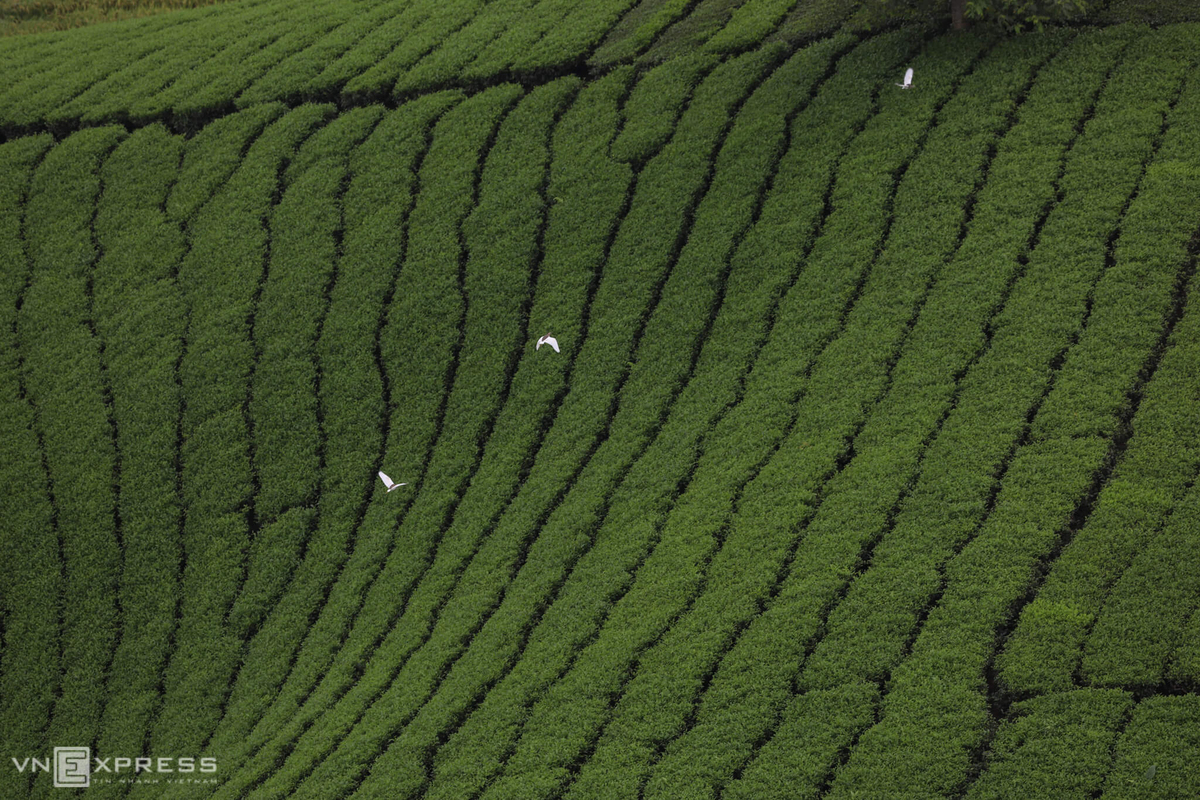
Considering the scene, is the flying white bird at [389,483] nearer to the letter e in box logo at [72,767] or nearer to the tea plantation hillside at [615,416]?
the tea plantation hillside at [615,416]

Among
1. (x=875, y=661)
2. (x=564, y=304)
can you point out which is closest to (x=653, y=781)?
(x=875, y=661)

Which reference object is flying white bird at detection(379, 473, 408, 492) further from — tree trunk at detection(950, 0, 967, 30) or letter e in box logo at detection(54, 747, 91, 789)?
tree trunk at detection(950, 0, 967, 30)

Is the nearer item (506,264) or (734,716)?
(734,716)

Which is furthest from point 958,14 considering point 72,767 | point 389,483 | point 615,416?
point 72,767

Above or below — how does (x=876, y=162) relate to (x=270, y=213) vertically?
below

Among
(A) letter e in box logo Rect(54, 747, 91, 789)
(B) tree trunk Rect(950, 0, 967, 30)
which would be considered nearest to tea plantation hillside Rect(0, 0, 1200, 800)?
(A) letter e in box logo Rect(54, 747, 91, 789)

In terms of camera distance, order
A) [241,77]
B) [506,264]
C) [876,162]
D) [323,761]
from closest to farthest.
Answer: [323,761], [876,162], [506,264], [241,77]

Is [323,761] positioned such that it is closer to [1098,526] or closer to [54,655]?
[54,655]

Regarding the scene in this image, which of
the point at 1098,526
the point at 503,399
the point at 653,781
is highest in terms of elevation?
the point at 503,399

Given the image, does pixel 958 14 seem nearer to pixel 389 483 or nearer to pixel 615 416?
pixel 615 416
